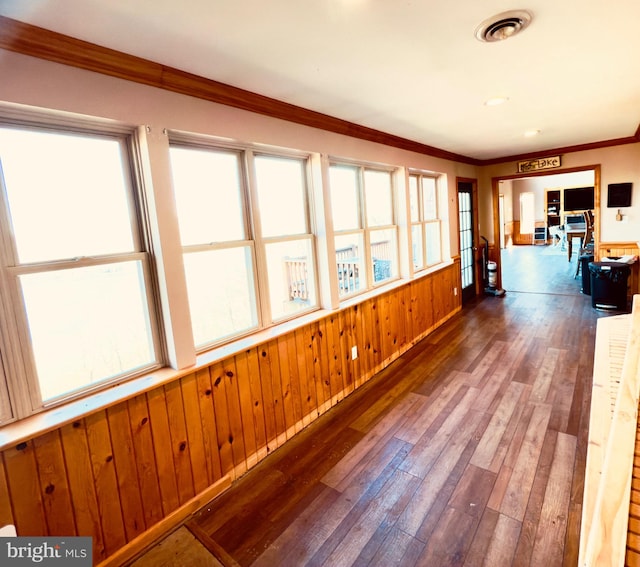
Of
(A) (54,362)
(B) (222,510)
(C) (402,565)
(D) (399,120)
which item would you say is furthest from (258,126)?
(C) (402,565)

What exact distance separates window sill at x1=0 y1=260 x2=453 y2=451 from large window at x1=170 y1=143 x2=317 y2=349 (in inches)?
4.6

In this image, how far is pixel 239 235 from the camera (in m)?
2.39

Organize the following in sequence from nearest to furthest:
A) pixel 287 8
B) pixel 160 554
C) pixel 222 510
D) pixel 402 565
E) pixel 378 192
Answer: pixel 287 8, pixel 402 565, pixel 160 554, pixel 222 510, pixel 378 192

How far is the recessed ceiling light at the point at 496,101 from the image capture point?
2707mm

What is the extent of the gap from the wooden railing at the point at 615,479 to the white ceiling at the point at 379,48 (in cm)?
151

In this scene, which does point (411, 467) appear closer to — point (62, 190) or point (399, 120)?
point (62, 190)

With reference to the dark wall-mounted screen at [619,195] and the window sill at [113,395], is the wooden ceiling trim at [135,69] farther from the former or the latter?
the dark wall-mounted screen at [619,195]

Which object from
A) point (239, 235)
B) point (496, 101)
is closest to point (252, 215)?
point (239, 235)

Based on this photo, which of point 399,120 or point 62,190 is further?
point 399,120

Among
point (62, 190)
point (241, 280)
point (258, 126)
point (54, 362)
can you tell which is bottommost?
point (54, 362)

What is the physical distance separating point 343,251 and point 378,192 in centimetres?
96

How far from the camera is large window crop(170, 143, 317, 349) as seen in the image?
213 centimetres

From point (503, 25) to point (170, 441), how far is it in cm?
265

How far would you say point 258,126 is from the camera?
233 cm
